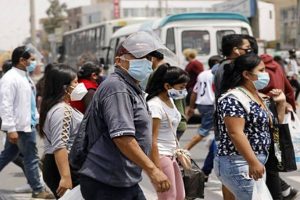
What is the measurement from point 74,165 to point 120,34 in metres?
20.5

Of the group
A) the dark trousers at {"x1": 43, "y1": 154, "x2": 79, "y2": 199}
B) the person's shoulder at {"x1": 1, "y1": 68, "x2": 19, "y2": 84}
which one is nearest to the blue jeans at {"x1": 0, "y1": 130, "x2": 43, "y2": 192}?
the person's shoulder at {"x1": 1, "y1": 68, "x2": 19, "y2": 84}

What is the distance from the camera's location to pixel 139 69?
15.8 ft

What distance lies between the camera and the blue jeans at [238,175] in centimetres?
574

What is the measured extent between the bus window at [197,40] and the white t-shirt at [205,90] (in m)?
7.82

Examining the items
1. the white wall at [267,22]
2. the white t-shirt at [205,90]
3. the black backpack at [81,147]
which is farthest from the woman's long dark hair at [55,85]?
the white wall at [267,22]

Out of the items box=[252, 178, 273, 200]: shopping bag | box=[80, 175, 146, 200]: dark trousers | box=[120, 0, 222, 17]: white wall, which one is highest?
box=[120, 0, 222, 17]: white wall

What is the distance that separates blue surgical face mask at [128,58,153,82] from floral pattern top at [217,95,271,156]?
100cm

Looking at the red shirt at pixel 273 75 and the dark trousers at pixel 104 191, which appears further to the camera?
the red shirt at pixel 273 75

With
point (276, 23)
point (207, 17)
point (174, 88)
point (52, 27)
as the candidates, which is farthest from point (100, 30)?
point (52, 27)

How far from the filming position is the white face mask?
6.61 meters

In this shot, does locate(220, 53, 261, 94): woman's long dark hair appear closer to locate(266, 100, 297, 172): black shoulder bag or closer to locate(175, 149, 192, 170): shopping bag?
locate(266, 100, 297, 172): black shoulder bag

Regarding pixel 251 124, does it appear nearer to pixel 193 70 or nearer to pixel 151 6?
pixel 193 70

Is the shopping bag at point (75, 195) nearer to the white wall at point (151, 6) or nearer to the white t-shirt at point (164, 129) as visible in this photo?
the white t-shirt at point (164, 129)

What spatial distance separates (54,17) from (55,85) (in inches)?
4008
